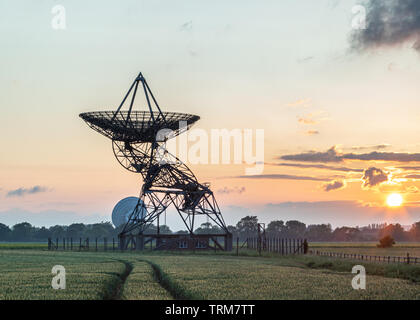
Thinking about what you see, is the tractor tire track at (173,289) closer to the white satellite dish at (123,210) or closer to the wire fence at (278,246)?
the wire fence at (278,246)

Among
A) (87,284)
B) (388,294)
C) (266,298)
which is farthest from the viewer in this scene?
(87,284)

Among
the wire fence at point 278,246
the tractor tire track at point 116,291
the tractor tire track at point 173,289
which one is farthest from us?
the wire fence at point 278,246

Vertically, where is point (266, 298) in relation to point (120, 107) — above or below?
below

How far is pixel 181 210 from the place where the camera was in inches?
3337

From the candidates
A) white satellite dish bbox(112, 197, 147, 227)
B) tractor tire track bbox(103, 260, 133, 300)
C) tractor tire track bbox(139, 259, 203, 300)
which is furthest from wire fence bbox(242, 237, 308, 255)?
tractor tire track bbox(103, 260, 133, 300)

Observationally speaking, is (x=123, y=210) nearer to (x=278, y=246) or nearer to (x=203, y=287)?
(x=278, y=246)

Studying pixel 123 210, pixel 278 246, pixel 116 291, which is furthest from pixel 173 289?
pixel 123 210

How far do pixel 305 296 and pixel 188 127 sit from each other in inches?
2057

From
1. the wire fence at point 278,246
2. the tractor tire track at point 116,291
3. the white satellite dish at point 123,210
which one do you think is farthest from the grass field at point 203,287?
the white satellite dish at point 123,210

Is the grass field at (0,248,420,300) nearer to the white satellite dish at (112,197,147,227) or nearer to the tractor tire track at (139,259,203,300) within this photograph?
the tractor tire track at (139,259,203,300)

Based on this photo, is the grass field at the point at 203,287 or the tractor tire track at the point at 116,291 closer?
the grass field at the point at 203,287

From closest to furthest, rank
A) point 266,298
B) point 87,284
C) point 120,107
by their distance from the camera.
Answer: point 266,298
point 87,284
point 120,107
